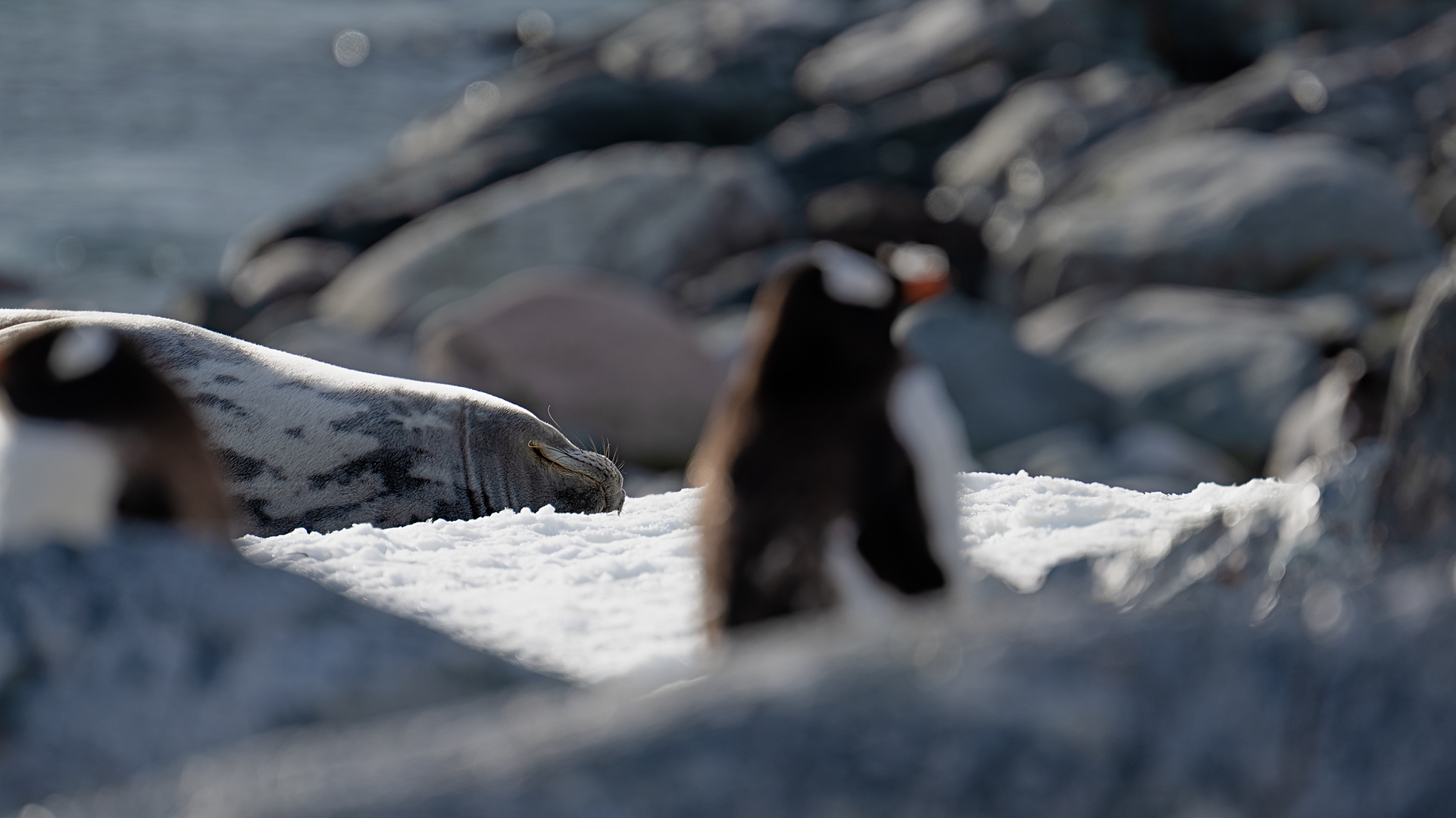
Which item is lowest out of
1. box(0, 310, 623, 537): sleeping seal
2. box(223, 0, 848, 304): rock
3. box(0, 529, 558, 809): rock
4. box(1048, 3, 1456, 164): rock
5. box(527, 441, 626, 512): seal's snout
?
box(1048, 3, 1456, 164): rock

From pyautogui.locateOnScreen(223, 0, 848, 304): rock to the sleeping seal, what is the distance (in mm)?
14040

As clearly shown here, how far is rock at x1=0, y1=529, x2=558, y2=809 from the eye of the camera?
2.30 meters

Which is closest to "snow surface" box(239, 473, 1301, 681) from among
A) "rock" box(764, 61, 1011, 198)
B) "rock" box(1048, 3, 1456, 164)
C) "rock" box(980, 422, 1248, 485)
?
"rock" box(980, 422, 1248, 485)

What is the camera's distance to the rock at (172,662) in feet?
7.56

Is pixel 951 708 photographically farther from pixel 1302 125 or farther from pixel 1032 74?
pixel 1032 74

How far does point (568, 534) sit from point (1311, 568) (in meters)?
2.17

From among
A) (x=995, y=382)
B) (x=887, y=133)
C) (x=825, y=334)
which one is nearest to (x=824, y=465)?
(x=825, y=334)

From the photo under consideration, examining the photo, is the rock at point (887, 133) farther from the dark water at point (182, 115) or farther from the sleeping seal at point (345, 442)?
the sleeping seal at point (345, 442)

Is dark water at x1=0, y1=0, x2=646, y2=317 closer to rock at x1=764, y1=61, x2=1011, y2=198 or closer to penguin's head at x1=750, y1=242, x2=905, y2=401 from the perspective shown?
rock at x1=764, y1=61, x2=1011, y2=198

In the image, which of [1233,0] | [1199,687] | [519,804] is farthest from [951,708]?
[1233,0]

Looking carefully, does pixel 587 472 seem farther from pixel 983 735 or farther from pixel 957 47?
pixel 957 47

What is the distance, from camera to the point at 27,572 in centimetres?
249

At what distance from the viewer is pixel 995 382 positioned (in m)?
11.7

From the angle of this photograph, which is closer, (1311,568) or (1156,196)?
(1311,568)
